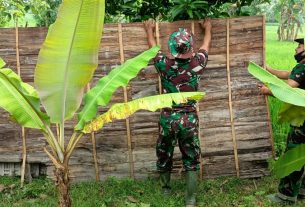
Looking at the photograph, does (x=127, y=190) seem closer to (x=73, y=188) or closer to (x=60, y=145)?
(x=73, y=188)

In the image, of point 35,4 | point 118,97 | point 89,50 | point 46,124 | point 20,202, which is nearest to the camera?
point 89,50

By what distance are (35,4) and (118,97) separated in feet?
9.75

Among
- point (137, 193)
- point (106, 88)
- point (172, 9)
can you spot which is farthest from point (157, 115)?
point (106, 88)

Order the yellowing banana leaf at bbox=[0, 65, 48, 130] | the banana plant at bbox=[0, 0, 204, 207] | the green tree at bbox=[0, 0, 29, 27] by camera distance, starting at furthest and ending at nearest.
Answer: the green tree at bbox=[0, 0, 29, 27]
the yellowing banana leaf at bbox=[0, 65, 48, 130]
the banana plant at bbox=[0, 0, 204, 207]

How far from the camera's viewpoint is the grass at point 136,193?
5.02 m

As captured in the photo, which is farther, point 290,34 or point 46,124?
point 290,34

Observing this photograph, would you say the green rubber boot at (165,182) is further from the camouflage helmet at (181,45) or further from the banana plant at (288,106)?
the camouflage helmet at (181,45)

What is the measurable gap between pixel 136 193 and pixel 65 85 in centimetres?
207

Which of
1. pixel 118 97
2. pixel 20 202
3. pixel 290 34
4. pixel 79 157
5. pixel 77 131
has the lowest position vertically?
pixel 20 202

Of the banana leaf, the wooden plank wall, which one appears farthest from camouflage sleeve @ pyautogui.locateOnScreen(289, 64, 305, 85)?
the banana leaf

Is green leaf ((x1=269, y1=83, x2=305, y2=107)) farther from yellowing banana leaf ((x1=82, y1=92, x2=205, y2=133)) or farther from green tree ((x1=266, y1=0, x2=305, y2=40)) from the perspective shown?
green tree ((x1=266, y1=0, x2=305, y2=40))

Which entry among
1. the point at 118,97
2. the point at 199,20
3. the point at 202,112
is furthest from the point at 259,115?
the point at 118,97

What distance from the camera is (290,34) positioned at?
3759 cm

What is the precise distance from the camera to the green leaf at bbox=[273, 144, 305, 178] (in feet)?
13.7
